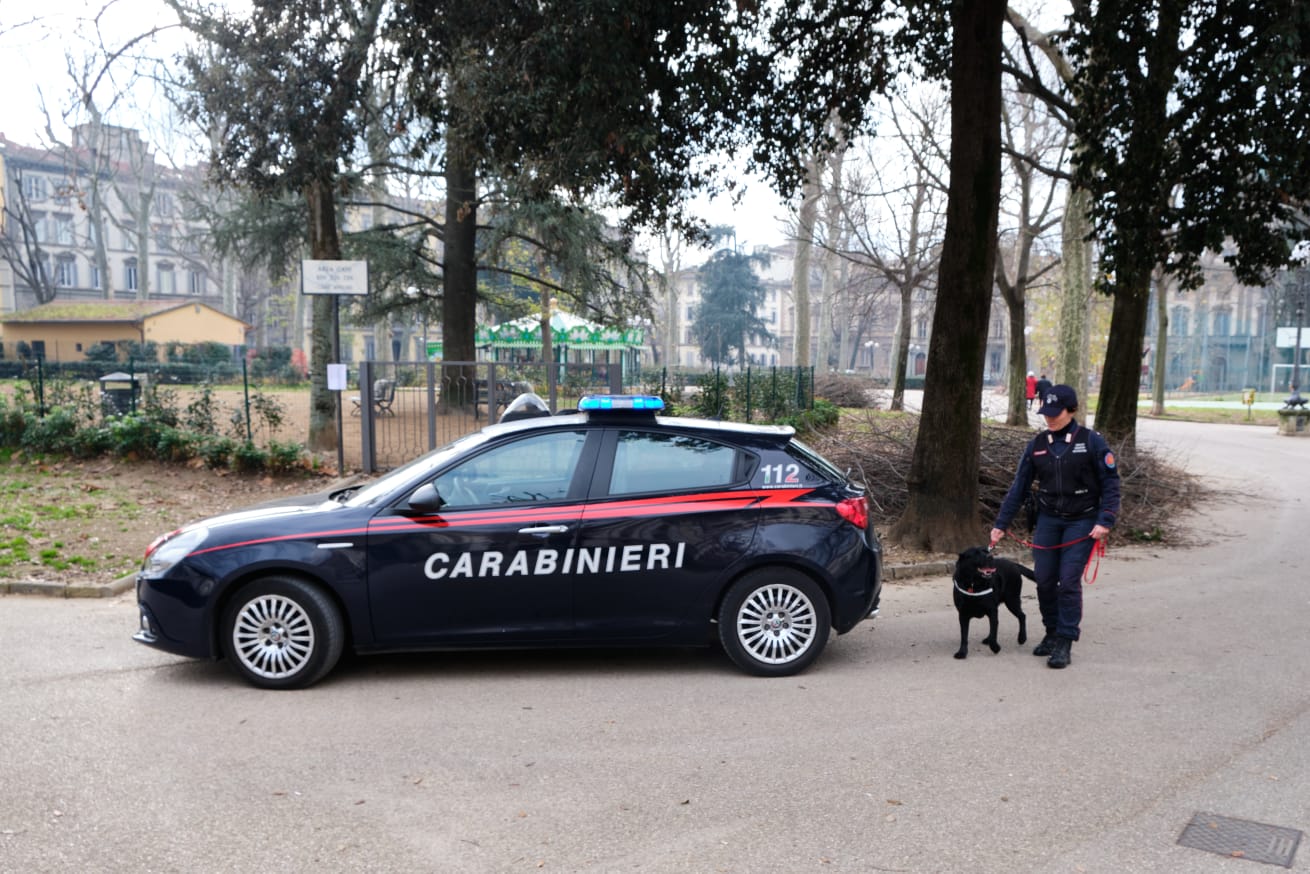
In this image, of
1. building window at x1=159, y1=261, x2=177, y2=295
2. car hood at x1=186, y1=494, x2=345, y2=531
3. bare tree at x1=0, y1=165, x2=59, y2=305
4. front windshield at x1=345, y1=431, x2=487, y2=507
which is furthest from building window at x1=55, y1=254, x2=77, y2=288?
front windshield at x1=345, y1=431, x2=487, y2=507

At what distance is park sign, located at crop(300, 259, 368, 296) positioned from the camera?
12898mm

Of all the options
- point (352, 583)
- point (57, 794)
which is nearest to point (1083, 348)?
point (352, 583)

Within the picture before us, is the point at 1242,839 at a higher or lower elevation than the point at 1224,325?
lower

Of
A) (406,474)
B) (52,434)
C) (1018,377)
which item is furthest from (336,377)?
(1018,377)

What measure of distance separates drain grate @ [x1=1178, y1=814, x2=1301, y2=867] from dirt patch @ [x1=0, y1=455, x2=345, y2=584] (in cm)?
830

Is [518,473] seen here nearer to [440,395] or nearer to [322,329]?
[440,395]

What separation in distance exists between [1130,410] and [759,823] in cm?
1269

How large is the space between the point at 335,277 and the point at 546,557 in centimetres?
831

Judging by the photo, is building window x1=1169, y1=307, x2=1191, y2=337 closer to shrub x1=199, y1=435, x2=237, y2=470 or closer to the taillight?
shrub x1=199, y1=435, x2=237, y2=470

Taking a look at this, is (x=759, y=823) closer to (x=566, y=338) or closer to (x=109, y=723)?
(x=109, y=723)

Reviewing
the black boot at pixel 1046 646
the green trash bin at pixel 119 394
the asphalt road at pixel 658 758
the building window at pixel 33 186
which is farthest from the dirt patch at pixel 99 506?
the building window at pixel 33 186

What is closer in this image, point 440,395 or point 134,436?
point 134,436

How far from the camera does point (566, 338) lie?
38156 millimetres

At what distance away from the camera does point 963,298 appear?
9734 mm
